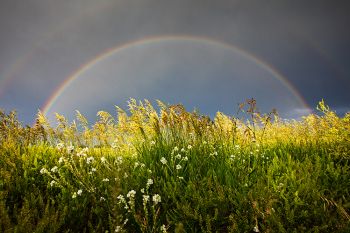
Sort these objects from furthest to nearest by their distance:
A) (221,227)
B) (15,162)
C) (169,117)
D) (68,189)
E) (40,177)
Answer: (169,117) → (15,162) → (40,177) → (68,189) → (221,227)

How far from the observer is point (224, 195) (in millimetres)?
4426

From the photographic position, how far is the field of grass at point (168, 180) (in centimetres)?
388

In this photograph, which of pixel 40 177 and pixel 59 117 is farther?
pixel 59 117

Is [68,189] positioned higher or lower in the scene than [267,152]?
lower

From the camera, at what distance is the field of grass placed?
153 inches

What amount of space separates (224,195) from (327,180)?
1.66 meters

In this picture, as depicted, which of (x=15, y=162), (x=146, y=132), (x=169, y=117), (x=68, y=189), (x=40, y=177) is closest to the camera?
(x=68, y=189)

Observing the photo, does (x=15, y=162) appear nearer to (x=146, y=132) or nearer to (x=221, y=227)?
(x=146, y=132)

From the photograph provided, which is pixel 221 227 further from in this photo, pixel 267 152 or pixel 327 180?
pixel 267 152

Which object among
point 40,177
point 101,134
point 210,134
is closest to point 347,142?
point 210,134

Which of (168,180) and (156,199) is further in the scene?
(168,180)

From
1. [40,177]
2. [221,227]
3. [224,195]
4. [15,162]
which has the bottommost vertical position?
[221,227]

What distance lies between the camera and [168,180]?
15.9 feet

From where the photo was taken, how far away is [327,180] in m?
4.89
